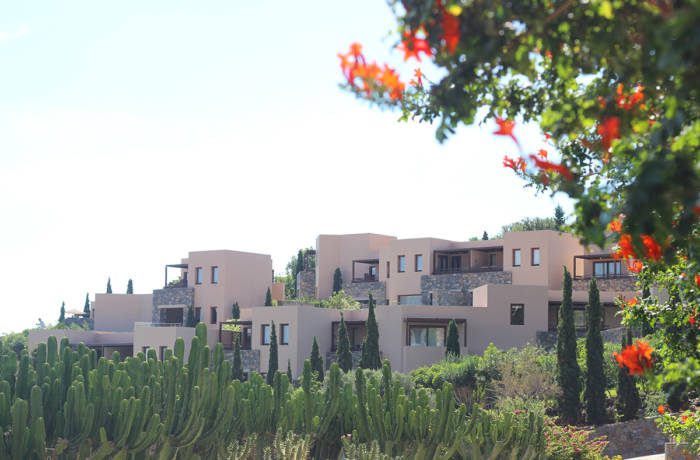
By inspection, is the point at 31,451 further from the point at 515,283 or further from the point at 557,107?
the point at 515,283

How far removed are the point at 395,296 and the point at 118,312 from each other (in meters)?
25.9

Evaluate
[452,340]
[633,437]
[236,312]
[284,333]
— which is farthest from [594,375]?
[236,312]

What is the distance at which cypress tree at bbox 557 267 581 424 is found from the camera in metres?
33.1

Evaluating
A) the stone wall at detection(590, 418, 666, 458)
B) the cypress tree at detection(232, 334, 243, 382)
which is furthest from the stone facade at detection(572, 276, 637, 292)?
the cypress tree at detection(232, 334, 243, 382)

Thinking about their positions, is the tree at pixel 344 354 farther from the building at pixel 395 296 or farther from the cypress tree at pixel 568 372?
the cypress tree at pixel 568 372

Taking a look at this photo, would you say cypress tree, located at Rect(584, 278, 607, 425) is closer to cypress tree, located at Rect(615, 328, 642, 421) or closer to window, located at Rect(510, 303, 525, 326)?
cypress tree, located at Rect(615, 328, 642, 421)

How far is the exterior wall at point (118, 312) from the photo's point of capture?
231 feet

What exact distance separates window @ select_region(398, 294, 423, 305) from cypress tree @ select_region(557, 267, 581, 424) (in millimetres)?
18141

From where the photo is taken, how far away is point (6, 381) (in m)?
16.2

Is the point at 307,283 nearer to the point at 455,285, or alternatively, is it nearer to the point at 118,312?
the point at 118,312

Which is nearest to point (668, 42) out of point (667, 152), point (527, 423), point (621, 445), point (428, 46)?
point (667, 152)

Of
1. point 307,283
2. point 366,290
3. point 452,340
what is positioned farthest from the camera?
point 307,283

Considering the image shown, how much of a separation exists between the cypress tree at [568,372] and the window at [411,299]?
18.1m

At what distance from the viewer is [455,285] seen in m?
51.2
